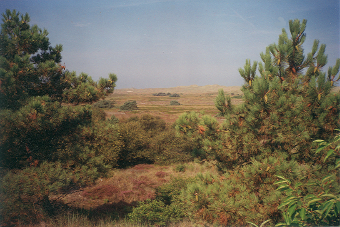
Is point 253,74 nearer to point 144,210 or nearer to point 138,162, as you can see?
point 144,210

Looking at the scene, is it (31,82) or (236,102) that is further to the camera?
(31,82)

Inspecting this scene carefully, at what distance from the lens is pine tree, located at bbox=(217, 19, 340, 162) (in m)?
4.44

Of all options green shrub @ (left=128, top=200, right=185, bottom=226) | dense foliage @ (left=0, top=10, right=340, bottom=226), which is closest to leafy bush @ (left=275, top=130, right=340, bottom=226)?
dense foliage @ (left=0, top=10, right=340, bottom=226)

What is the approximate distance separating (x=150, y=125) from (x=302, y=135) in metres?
24.1

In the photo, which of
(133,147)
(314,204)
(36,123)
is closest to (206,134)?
(314,204)

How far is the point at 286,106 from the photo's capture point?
452 centimetres

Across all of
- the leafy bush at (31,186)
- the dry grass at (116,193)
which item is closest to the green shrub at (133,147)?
the dry grass at (116,193)

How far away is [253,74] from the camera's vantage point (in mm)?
5238

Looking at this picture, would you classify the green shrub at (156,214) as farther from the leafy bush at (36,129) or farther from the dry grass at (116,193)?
the leafy bush at (36,129)

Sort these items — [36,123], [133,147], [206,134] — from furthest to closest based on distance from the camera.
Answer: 1. [133,147]
2. [206,134]
3. [36,123]

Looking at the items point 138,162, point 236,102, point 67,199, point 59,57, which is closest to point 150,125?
point 138,162

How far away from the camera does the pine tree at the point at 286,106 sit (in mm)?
4438

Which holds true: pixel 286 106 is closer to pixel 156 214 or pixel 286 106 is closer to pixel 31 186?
pixel 156 214

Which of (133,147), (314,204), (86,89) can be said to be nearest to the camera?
(314,204)
